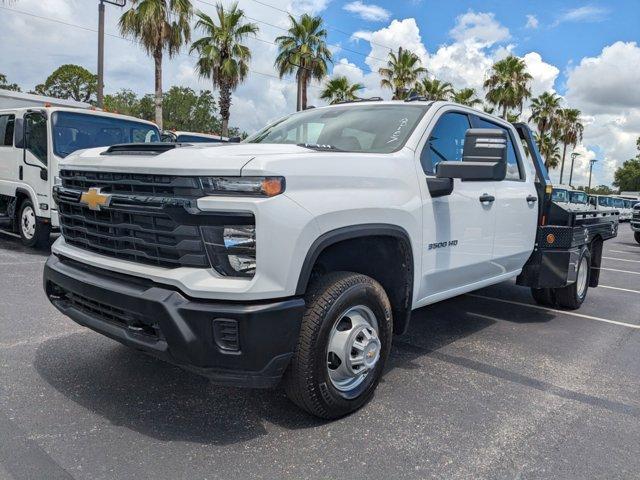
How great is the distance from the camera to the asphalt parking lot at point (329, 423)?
267cm

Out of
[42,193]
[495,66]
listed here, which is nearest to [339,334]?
[42,193]

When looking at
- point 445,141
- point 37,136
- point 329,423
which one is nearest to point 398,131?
point 445,141

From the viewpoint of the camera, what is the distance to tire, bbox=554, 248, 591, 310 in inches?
244

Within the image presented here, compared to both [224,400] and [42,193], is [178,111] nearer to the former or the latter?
[42,193]

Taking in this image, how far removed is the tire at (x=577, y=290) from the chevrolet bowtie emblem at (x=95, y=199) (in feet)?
16.6

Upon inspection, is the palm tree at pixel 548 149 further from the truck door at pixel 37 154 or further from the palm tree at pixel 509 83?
the truck door at pixel 37 154

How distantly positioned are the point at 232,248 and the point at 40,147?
7.05m

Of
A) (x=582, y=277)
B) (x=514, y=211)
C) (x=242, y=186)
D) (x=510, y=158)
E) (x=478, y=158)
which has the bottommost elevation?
(x=582, y=277)

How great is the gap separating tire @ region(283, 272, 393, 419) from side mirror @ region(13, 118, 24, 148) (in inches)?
289

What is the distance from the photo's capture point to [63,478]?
246 centimetres

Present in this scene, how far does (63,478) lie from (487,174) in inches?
115

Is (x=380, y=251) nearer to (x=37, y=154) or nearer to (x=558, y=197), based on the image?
(x=558, y=197)

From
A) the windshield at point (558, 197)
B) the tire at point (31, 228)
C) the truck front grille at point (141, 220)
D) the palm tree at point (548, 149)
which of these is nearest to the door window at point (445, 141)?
the truck front grille at point (141, 220)

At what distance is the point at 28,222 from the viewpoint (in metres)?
8.80
